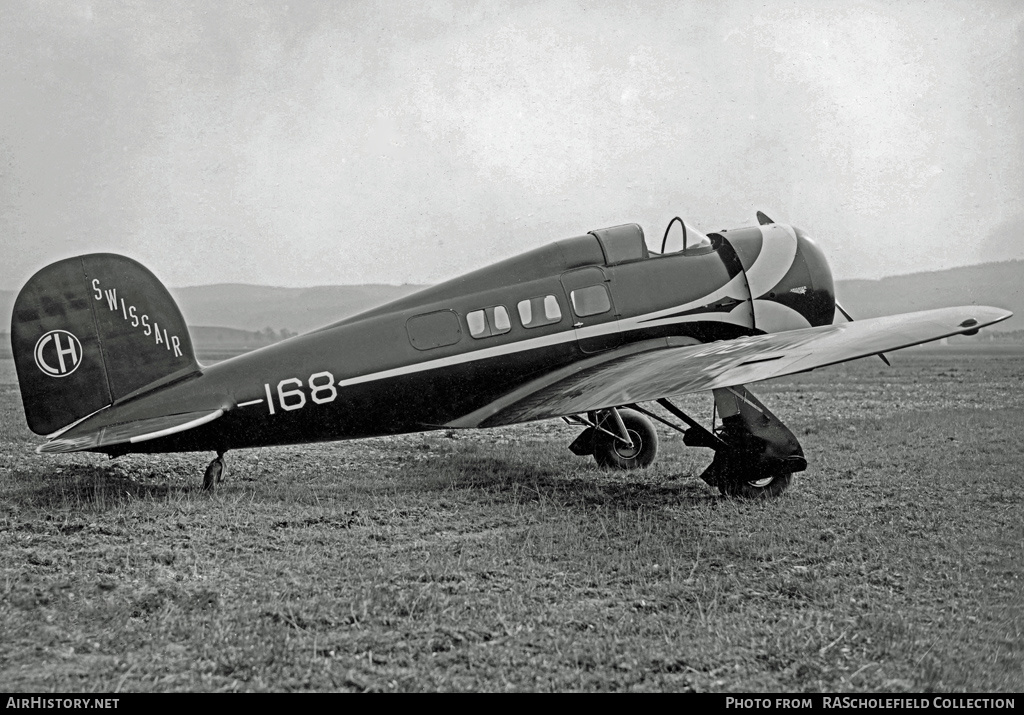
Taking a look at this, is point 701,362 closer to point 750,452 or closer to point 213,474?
point 750,452

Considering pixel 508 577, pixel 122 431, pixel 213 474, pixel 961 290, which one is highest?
pixel 122 431

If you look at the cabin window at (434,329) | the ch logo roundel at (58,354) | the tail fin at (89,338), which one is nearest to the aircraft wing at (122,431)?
the tail fin at (89,338)

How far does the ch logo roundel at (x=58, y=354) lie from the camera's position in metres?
6.63

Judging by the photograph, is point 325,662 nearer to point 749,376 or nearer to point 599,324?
point 749,376

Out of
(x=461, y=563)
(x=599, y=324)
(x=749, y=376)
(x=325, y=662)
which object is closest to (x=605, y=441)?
(x=599, y=324)

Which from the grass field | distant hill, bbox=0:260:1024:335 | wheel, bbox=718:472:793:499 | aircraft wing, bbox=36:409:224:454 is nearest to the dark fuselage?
aircraft wing, bbox=36:409:224:454

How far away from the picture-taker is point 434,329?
24.7 feet

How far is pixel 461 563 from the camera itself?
491cm

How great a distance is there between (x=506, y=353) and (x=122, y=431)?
349 centimetres

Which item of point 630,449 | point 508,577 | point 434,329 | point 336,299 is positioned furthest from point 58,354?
point 336,299

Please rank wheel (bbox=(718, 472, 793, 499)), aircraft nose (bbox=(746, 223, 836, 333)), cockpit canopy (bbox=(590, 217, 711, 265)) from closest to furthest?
wheel (bbox=(718, 472, 793, 499)), cockpit canopy (bbox=(590, 217, 711, 265)), aircraft nose (bbox=(746, 223, 836, 333))

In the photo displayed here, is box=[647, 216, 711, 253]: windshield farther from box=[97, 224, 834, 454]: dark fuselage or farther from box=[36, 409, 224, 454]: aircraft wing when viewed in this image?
box=[36, 409, 224, 454]: aircraft wing

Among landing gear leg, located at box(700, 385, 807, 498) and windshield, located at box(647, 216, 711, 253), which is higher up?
windshield, located at box(647, 216, 711, 253)

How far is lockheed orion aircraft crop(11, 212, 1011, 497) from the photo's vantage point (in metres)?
6.48
